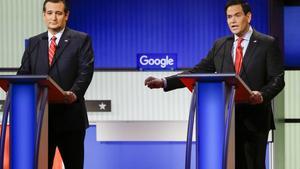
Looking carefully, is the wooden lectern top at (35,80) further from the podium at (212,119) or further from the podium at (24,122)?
the podium at (212,119)

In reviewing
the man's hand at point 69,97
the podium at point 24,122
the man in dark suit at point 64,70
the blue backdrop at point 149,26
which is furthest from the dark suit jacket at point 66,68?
the blue backdrop at point 149,26

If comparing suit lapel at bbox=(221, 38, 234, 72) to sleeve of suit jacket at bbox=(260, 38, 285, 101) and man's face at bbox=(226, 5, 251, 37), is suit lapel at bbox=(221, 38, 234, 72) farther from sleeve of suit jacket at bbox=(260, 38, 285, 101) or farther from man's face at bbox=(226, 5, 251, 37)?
sleeve of suit jacket at bbox=(260, 38, 285, 101)

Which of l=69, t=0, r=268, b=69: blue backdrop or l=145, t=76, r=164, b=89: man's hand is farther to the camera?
l=69, t=0, r=268, b=69: blue backdrop

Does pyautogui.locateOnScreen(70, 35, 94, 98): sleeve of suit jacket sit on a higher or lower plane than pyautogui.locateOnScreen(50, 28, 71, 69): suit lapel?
lower

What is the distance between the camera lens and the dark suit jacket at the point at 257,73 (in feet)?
12.0

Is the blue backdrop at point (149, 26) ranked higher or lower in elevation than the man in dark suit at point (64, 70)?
higher

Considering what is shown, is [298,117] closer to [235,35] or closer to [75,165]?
[235,35]

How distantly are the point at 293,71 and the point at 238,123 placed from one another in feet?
7.66

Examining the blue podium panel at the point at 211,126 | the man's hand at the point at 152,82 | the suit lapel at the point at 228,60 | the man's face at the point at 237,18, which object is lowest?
the blue podium panel at the point at 211,126

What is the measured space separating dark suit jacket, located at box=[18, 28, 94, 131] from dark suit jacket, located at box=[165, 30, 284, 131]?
1.61 feet

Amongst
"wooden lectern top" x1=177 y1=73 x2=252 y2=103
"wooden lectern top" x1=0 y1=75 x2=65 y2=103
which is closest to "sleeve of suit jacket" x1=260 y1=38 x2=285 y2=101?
"wooden lectern top" x1=177 y1=73 x2=252 y2=103

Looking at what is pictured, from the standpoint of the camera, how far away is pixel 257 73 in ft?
12.4

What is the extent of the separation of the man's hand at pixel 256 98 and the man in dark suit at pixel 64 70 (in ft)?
3.06

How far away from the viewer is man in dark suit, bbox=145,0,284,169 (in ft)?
11.9
